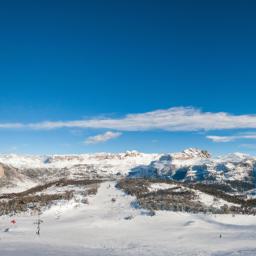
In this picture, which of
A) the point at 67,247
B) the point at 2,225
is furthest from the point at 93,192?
the point at 67,247

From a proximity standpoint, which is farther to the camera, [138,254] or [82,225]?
[82,225]

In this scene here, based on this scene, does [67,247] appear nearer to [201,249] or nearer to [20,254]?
[20,254]

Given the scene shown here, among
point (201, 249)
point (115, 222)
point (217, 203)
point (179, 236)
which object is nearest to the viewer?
point (201, 249)

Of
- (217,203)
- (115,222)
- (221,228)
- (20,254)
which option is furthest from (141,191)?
(20,254)

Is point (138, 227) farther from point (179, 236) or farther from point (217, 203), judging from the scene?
point (217, 203)

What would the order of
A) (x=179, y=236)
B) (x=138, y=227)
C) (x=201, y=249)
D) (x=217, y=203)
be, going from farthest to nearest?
(x=217, y=203)
(x=138, y=227)
(x=179, y=236)
(x=201, y=249)

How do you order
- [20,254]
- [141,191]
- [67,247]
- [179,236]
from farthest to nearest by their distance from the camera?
[141,191]
[179,236]
[67,247]
[20,254]
